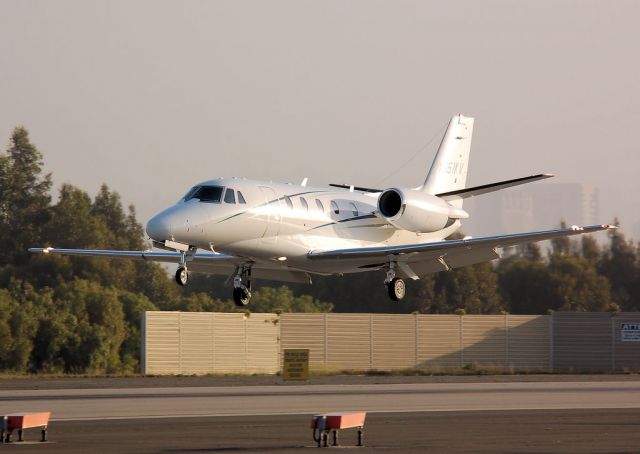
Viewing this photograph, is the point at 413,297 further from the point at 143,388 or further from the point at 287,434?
the point at 287,434

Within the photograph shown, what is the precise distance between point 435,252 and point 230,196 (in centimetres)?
720

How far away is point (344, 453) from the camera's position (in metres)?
23.0

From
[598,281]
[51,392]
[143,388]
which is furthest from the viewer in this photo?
[598,281]

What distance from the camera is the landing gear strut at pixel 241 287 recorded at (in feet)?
118

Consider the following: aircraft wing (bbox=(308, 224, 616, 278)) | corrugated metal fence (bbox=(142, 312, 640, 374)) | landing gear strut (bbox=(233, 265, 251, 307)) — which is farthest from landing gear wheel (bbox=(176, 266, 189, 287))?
corrugated metal fence (bbox=(142, 312, 640, 374))

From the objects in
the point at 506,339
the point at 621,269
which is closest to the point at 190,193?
the point at 506,339

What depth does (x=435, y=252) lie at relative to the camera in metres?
38.0

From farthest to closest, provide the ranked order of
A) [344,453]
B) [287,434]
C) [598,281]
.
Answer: [598,281] → [287,434] → [344,453]

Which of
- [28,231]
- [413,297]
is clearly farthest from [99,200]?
[413,297]

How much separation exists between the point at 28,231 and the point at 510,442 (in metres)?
72.4

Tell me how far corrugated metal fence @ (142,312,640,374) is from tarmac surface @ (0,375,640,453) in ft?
28.7

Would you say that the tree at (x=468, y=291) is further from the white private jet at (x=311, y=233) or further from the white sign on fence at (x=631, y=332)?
the white private jet at (x=311, y=233)

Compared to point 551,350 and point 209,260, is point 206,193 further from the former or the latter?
point 551,350

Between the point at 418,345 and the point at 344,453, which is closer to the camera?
the point at 344,453
